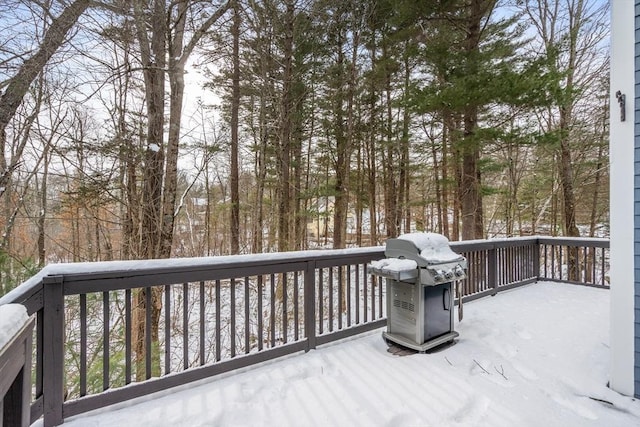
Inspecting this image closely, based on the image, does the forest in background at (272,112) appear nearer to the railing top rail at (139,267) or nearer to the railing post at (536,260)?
the railing post at (536,260)

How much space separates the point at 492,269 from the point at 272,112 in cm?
557

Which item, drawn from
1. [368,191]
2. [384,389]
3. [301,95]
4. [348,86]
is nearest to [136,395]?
[384,389]

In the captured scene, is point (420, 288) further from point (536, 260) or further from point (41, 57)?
point (41, 57)

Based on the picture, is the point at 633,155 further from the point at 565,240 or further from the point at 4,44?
the point at 4,44

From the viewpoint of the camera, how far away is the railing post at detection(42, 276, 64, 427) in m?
1.92

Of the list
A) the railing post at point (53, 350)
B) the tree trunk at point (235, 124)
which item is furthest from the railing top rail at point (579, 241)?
the railing post at point (53, 350)

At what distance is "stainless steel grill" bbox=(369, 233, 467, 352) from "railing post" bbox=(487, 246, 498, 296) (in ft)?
8.02

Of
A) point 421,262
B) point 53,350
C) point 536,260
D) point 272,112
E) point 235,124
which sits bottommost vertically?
point 536,260

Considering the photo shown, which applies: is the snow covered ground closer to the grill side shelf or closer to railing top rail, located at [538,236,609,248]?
the grill side shelf

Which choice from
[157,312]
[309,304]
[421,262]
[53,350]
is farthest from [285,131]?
[53,350]

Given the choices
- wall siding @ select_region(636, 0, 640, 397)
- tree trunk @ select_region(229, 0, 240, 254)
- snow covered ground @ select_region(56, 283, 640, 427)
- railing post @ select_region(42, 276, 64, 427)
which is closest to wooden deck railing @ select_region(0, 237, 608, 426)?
railing post @ select_region(42, 276, 64, 427)

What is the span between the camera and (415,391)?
242cm

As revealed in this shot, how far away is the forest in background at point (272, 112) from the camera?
14.5ft

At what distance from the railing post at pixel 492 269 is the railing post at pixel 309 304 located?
12.2 ft
